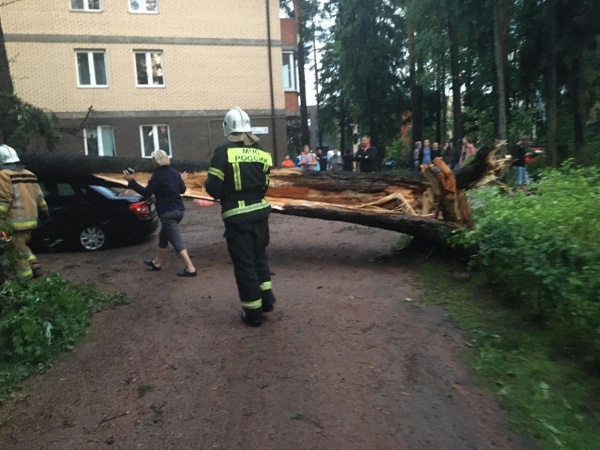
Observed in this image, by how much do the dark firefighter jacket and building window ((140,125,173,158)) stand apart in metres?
18.7

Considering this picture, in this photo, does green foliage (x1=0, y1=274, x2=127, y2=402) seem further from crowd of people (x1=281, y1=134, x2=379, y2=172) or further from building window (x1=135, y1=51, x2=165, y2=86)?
building window (x1=135, y1=51, x2=165, y2=86)

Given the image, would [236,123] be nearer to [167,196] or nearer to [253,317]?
[253,317]

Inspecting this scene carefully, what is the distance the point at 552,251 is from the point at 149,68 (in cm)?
2119

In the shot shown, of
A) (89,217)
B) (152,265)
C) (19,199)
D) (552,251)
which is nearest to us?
(552,251)

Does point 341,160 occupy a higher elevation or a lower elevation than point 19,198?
higher

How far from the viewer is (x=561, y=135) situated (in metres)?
20.8

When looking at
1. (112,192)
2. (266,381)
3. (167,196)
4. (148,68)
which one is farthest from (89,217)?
(148,68)

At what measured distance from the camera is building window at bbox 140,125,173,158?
23281mm

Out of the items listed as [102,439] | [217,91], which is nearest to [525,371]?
[102,439]

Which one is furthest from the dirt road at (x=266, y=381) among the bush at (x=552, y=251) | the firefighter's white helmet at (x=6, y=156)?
the firefighter's white helmet at (x=6, y=156)

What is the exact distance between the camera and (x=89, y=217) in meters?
10.8

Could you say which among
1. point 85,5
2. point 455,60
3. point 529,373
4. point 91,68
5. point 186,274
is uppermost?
point 85,5

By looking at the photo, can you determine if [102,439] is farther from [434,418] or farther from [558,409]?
[558,409]

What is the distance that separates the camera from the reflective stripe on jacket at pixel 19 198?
21.7ft
